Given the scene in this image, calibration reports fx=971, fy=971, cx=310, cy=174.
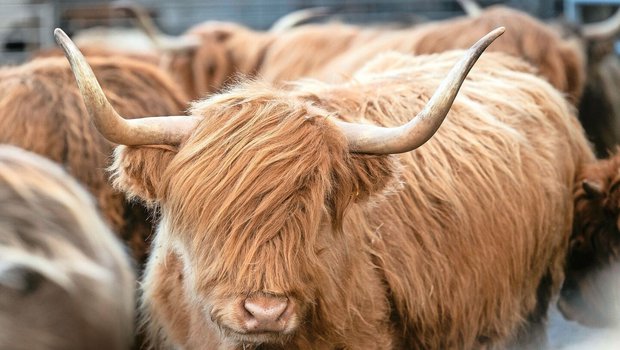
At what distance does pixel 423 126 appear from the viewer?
305 centimetres

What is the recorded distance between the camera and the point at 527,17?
256 inches

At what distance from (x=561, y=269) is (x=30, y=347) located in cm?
270

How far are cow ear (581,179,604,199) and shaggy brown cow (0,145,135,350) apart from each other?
2205mm

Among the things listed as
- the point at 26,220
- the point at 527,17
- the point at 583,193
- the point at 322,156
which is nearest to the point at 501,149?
the point at 583,193

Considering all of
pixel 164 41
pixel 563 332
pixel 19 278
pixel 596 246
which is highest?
pixel 19 278

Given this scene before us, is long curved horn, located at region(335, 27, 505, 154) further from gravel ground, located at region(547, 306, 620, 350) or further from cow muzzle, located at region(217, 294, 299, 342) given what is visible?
gravel ground, located at region(547, 306, 620, 350)

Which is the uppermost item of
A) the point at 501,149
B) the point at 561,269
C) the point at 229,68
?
the point at 501,149

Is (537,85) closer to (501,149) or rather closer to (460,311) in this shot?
(501,149)

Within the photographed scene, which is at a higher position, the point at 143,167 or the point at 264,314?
the point at 143,167

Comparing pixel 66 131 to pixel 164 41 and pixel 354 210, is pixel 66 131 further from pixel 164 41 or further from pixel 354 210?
pixel 164 41

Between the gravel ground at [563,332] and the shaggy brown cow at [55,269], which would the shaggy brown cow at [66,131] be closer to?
the shaggy brown cow at [55,269]

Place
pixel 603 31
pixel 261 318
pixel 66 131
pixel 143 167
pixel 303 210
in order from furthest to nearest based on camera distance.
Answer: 1. pixel 603 31
2. pixel 66 131
3. pixel 143 167
4. pixel 303 210
5. pixel 261 318

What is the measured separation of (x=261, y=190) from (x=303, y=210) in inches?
6.0

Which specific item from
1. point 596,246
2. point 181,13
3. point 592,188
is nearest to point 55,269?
point 592,188
